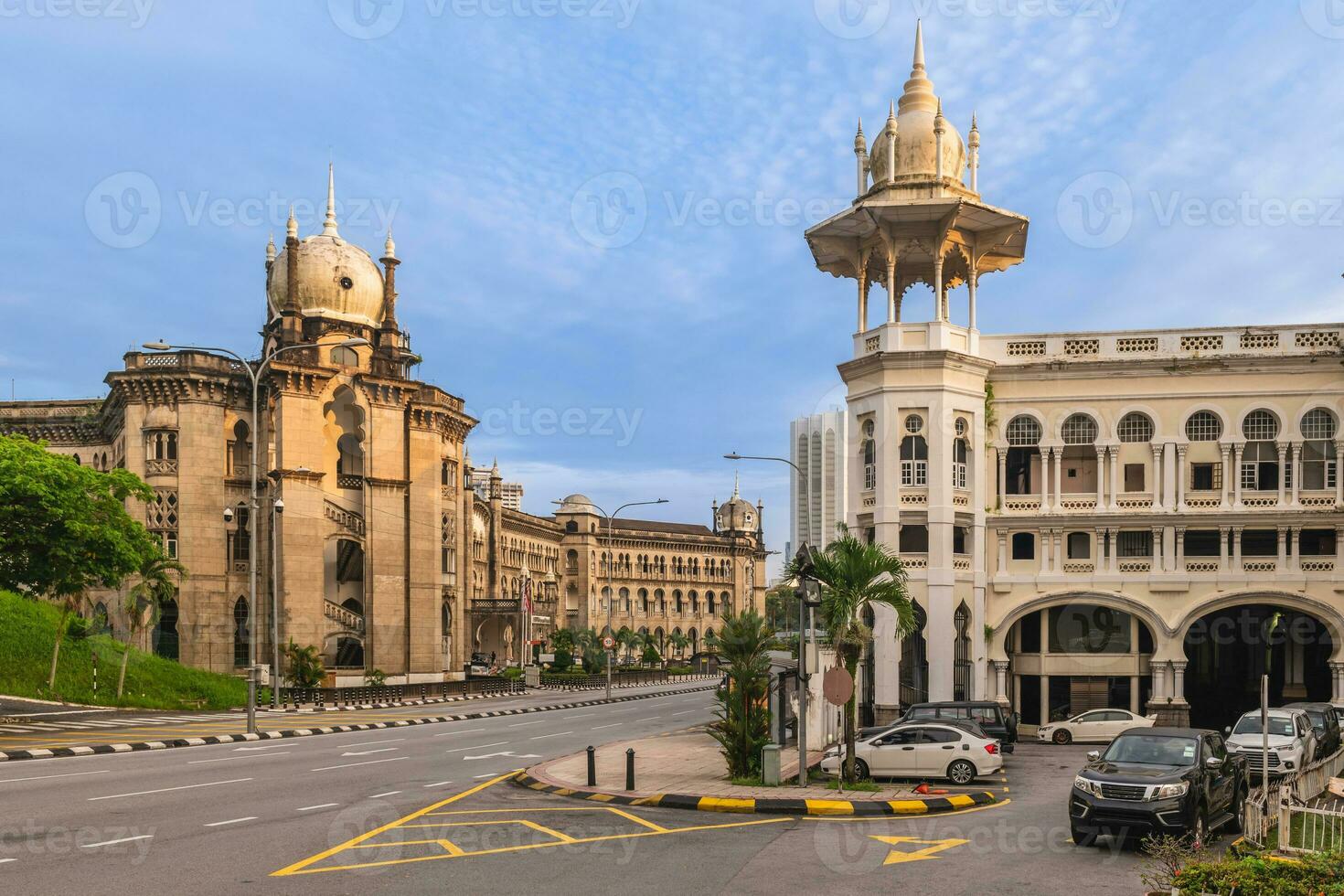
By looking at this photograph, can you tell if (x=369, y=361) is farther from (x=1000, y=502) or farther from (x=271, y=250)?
(x=1000, y=502)

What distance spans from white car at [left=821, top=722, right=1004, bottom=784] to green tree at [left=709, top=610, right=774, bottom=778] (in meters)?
1.80

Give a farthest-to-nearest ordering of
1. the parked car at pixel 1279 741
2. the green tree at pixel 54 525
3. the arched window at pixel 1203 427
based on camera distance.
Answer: the arched window at pixel 1203 427 < the green tree at pixel 54 525 < the parked car at pixel 1279 741

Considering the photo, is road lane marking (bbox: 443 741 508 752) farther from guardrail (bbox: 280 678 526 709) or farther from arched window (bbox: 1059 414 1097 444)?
arched window (bbox: 1059 414 1097 444)

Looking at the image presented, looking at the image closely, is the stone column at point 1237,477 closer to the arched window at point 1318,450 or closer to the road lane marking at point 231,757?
the arched window at point 1318,450

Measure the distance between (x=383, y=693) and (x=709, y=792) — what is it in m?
36.2

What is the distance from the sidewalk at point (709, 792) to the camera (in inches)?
755

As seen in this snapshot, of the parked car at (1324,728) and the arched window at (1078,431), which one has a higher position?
the arched window at (1078,431)

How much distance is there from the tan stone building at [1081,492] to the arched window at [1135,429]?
0.04m

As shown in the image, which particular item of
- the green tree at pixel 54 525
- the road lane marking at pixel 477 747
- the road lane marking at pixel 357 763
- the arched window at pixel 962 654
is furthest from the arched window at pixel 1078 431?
the green tree at pixel 54 525

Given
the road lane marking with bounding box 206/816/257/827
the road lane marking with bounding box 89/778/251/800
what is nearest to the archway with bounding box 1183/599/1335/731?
the road lane marking with bounding box 89/778/251/800

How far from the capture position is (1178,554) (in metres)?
36.2

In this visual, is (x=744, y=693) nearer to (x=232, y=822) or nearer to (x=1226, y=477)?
(x=232, y=822)

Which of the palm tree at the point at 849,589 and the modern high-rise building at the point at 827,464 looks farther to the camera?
the modern high-rise building at the point at 827,464

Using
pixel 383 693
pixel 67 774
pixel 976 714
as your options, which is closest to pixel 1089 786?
pixel 976 714
